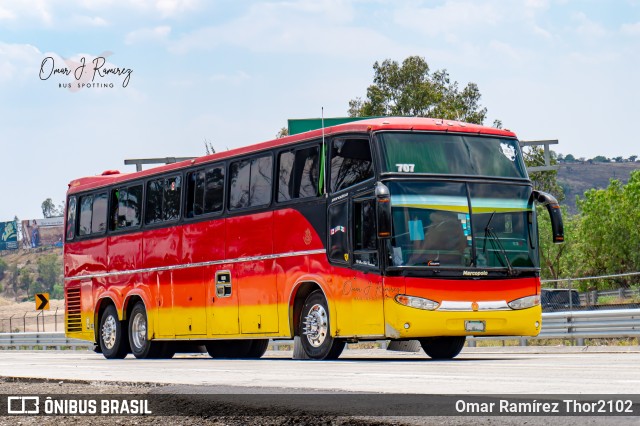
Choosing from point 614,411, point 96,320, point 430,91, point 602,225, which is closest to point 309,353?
point 96,320

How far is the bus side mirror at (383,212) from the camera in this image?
17.2 meters

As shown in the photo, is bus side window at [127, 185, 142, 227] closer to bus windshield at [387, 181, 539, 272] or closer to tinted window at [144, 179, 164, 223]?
tinted window at [144, 179, 164, 223]

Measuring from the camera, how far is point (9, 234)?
192m

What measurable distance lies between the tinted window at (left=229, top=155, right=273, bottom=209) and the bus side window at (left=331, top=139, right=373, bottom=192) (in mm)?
1933

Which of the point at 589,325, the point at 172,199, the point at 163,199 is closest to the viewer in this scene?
the point at 172,199

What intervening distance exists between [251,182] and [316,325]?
313 centimetres

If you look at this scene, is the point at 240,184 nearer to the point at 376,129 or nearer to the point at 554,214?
the point at 376,129

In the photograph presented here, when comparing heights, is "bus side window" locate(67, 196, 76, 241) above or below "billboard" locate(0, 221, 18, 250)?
below

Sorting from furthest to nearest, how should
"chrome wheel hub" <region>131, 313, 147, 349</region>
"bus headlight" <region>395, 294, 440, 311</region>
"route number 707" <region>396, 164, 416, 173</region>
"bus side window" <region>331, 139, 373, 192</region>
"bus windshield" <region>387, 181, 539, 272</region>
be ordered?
"chrome wheel hub" <region>131, 313, 147, 349</region> < "bus side window" <region>331, 139, 373, 192</region> < "route number 707" <region>396, 164, 416, 173</region> < "bus windshield" <region>387, 181, 539, 272</region> < "bus headlight" <region>395, 294, 440, 311</region>

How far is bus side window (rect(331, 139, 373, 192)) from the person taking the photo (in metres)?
18.4

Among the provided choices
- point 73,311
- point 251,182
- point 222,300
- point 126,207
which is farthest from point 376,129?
point 73,311

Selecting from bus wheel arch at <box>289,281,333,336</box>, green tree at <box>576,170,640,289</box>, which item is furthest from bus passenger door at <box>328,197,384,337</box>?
green tree at <box>576,170,640,289</box>

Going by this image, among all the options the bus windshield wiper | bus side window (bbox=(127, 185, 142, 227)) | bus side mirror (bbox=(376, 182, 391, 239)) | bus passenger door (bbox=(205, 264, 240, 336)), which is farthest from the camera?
bus side window (bbox=(127, 185, 142, 227))

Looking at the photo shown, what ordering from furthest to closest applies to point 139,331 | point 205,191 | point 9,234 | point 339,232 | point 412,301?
point 9,234 → point 139,331 → point 205,191 → point 339,232 → point 412,301
